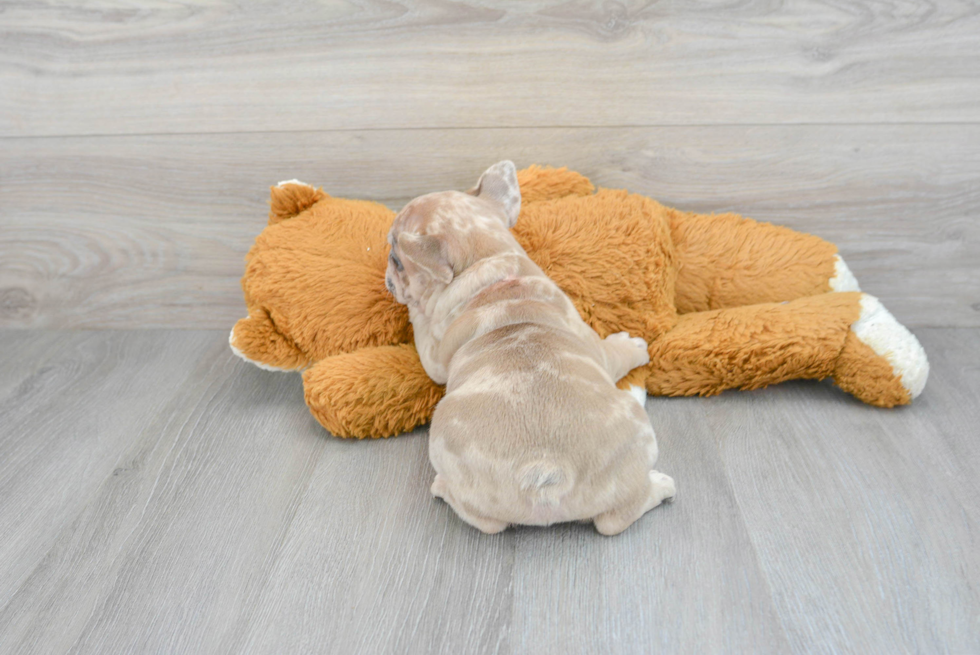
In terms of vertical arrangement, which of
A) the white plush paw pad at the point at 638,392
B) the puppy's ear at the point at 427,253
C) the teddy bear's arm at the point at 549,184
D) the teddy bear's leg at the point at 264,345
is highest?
the puppy's ear at the point at 427,253

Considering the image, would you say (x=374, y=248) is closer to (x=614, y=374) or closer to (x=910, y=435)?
(x=614, y=374)

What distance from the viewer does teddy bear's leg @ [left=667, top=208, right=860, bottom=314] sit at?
1.65m

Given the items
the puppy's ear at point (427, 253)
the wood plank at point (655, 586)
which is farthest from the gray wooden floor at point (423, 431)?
the puppy's ear at point (427, 253)

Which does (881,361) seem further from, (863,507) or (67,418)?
(67,418)

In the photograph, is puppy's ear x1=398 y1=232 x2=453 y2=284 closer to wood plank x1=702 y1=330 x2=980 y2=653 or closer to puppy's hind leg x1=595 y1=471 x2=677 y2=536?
puppy's hind leg x1=595 y1=471 x2=677 y2=536

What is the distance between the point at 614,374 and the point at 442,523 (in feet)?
1.59

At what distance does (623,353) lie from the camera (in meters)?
1.53

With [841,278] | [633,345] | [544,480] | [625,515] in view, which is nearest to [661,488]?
[625,515]

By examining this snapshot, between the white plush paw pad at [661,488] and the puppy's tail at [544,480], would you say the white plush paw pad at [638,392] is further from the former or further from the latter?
the puppy's tail at [544,480]

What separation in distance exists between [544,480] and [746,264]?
2.73 ft

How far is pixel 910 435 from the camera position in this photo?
1474mm

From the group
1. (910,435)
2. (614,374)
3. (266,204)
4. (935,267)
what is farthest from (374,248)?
(935,267)

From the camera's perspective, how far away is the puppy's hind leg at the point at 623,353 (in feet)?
4.91

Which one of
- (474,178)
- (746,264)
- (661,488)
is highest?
(474,178)
